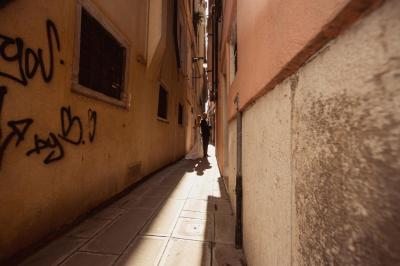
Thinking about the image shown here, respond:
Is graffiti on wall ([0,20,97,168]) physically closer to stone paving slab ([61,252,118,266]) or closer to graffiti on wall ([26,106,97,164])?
graffiti on wall ([26,106,97,164])

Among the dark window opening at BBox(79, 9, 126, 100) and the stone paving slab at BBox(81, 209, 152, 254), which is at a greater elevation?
the dark window opening at BBox(79, 9, 126, 100)

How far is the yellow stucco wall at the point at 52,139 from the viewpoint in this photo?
76.8 inches

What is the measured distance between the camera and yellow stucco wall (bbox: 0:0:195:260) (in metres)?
1.95

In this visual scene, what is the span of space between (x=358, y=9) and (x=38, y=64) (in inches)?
110

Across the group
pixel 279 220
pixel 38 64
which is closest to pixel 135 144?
pixel 38 64

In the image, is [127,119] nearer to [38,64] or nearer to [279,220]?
[38,64]

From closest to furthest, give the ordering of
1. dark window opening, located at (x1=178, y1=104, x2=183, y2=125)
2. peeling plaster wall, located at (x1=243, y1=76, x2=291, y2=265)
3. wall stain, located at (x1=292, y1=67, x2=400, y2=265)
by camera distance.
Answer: wall stain, located at (x1=292, y1=67, x2=400, y2=265)
peeling plaster wall, located at (x1=243, y1=76, x2=291, y2=265)
dark window opening, located at (x1=178, y1=104, x2=183, y2=125)

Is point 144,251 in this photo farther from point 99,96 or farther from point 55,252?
point 99,96

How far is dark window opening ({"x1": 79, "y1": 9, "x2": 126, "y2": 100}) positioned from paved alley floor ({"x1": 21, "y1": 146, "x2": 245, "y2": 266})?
6.74ft

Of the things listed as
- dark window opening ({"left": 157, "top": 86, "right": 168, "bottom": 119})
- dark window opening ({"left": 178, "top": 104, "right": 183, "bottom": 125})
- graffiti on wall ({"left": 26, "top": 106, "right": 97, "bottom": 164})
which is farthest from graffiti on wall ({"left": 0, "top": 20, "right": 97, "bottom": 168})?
dark window opening ({"left": 178, "top": 104, "right": 183, "bottom": 125})

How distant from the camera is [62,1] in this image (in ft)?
8.32

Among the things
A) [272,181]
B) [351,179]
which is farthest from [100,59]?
[351,179]

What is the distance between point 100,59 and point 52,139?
5.58ft

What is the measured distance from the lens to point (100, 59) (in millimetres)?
3498
